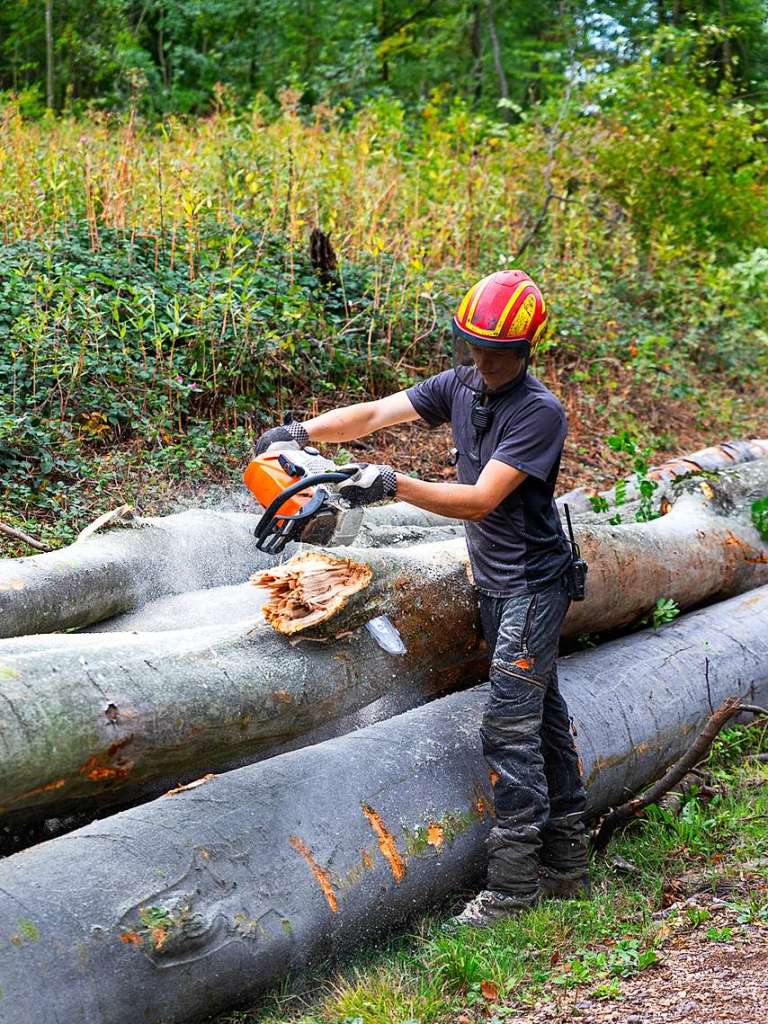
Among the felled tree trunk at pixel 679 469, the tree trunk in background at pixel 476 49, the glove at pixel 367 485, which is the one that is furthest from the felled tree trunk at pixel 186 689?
the tree trunk in background at pixel 476 49

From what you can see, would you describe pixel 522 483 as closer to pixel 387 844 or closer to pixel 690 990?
pixel 387 844

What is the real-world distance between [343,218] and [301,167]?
1.00 meters

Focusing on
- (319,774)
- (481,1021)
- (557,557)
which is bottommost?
(481,1021)

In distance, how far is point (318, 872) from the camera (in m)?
3.05

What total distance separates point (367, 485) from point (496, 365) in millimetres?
704

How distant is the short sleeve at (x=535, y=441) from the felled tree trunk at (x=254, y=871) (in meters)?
1.02

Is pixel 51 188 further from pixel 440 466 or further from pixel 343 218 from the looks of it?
pixel 440 466

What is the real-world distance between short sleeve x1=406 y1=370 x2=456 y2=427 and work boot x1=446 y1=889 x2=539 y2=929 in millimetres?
1693

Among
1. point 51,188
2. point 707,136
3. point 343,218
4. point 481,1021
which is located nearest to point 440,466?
point 343,218

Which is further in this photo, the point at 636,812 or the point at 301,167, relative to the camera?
the point at 301,167

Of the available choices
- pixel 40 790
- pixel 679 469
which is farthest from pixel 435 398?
pixel 679 469

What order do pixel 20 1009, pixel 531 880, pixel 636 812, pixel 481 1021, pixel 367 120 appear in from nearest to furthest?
pixel 20 1009 < pixel 481 1021 < pixel 531 880 < pixel 636 812 < pixel 367 120

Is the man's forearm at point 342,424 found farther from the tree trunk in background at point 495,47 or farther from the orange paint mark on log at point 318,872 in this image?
the tree trunk in background at point 495,47

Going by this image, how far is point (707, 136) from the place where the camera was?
11961 mm
